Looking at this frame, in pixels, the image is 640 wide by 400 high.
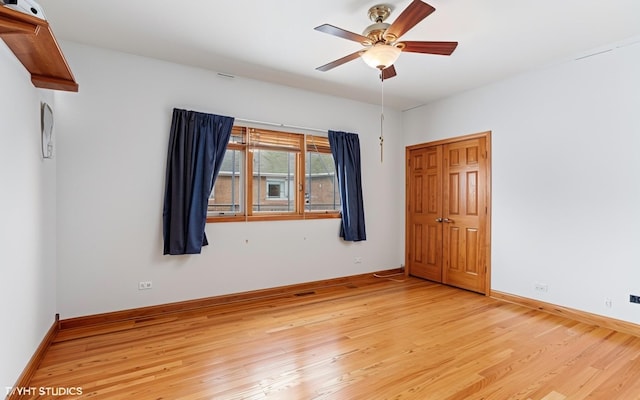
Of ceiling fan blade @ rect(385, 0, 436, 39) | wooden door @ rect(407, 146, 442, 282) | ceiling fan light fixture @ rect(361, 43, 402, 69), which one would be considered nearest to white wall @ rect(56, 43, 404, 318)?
wooden door @ rect(407, 146, 442, 282)

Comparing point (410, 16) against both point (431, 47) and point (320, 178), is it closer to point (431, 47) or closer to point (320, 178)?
point (431, 47)

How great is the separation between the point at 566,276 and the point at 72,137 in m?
5.38

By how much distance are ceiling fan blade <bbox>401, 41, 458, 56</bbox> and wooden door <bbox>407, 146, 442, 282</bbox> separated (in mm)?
2518

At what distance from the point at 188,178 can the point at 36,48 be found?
181cm

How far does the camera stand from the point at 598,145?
330 centimetres

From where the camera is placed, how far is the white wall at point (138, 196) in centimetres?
317

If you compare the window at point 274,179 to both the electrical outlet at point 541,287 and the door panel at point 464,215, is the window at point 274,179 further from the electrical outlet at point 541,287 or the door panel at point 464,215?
the electrical outlet at point 541,287

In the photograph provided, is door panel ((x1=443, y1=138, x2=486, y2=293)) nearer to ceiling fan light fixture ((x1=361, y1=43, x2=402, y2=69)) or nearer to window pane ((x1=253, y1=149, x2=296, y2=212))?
window pane ((x1=253, y1=149, x2=296, y2=212))

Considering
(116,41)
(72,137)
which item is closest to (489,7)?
(116,41)

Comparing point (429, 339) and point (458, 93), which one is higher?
point (458, 93)

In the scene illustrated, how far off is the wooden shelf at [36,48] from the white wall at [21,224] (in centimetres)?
7

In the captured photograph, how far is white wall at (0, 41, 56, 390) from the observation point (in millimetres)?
1918

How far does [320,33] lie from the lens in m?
2.97

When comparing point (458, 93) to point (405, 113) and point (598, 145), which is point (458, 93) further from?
point (598, 145)
